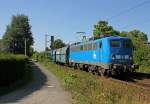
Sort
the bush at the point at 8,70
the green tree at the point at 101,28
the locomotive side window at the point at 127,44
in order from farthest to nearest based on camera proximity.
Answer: the green tree at the point at 101,28, the locomotive side window at the point at 127,44, the bush at the point at 8,70

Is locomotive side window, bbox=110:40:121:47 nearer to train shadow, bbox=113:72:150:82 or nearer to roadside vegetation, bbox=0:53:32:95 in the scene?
train shadow, bbox=113:72:150:82

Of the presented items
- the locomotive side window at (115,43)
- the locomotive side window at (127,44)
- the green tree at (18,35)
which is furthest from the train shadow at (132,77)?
the green tree at (18,35)

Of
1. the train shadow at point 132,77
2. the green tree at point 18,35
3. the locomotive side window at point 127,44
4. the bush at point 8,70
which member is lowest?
the train shadow at point 132,77

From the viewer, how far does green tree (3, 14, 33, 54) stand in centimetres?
9854

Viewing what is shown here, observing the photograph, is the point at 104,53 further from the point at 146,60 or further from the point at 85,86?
the point at 146,60

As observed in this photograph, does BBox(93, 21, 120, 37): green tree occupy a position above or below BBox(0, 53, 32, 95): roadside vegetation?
above

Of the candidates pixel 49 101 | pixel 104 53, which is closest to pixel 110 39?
pixel 104 53

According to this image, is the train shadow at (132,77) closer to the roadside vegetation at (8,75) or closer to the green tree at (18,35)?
the roadside vegetation at (8,75)

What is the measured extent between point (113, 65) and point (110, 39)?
2078 mm

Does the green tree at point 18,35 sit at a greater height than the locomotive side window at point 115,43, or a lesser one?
greater

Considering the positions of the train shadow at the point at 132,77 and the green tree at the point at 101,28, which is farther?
the green tree at the point at 101,28

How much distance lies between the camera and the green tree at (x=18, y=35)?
98544mm

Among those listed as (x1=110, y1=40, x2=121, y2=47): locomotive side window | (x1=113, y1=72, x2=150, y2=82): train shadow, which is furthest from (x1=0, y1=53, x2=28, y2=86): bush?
(x1=113, y1=72, x2=150, y2=82): train shadow

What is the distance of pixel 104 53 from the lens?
30250mm
